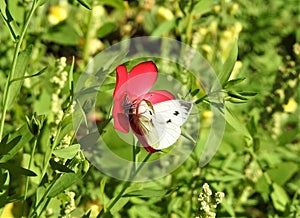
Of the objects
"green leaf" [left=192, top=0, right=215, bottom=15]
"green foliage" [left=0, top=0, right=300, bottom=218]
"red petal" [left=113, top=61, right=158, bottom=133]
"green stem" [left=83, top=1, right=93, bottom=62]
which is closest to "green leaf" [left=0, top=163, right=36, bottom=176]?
"green foliage" [left=0, top=0, right=300, bottom=218]

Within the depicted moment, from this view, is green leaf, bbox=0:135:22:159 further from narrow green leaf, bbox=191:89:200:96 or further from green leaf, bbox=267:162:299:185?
green leaf, bbox=267:162:299:185

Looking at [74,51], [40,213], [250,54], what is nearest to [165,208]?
[40,213]

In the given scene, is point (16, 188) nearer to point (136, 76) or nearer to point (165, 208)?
point (165, 208)

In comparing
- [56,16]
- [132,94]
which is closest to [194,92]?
[132,94]

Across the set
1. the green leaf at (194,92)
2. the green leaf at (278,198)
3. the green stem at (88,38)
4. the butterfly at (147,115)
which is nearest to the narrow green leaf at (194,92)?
the green leaf at (194,92)

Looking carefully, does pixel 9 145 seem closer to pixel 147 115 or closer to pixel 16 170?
pixel 16 170

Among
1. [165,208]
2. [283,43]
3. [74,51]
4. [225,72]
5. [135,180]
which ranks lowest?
[283,43]

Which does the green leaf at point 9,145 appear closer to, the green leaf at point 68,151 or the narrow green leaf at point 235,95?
the green leaf at point 68,151
